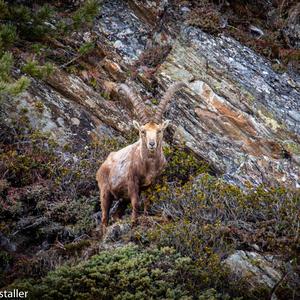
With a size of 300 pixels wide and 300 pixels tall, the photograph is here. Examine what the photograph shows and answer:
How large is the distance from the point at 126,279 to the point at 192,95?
7.36 meters

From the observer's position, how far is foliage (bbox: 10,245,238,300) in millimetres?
7939

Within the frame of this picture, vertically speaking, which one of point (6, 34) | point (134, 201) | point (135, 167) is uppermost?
point (6, 34)

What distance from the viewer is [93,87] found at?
581 inches

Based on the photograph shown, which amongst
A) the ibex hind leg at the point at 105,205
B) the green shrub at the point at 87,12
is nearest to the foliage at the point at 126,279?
the ibex hind leg at the point at 105,205

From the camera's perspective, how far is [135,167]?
10.4 meters

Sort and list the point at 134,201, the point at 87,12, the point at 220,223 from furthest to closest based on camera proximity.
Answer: the point at 87,12, the point at 134,201, the point at 220,223

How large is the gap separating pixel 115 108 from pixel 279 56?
230 inches

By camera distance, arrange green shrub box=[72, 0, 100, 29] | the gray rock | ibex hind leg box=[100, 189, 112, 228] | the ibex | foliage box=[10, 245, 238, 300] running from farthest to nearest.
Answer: green shrub box=[72, 0, 100, 29], ibex hind leg box=[100, 189, 112, 228], the ibex, the gray rock, foliage box=[10, 245, 238, 300]

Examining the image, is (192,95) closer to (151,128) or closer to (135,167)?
(151,128)

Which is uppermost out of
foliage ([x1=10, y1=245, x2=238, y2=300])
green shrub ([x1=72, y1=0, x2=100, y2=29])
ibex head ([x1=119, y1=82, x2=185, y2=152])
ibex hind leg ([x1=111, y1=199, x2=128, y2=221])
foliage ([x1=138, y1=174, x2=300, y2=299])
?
green shrub ([x1=72, y1=0, x2=100, y2=29])

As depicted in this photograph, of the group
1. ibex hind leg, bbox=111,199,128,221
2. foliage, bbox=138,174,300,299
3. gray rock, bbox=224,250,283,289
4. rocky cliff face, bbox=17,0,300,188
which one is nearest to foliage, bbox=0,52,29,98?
rocky cliff face, bbox=17,0,300,188

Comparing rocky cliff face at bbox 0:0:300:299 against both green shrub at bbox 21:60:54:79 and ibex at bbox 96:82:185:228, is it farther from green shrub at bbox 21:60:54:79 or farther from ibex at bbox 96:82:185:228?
green shrub at bbox 21:60:54:79

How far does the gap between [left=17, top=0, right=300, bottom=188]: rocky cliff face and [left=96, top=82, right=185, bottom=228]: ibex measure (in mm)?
2651

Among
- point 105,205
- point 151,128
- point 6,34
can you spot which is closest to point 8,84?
point 6,34
